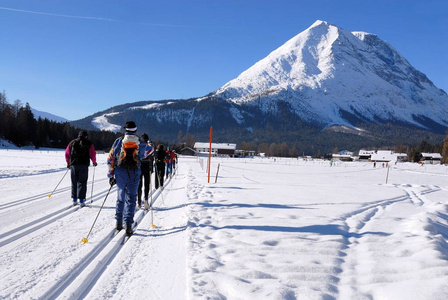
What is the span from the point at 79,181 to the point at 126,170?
9.65ft

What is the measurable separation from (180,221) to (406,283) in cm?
421

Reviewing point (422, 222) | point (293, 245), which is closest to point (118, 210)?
point (293, 245)

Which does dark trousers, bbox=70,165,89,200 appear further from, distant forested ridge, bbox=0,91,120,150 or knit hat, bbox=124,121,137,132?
distant forested ridge, bbox=0,91,120,150

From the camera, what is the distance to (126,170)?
5.43 m

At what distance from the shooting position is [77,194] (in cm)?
760

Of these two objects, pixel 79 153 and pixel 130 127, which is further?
pixel 79 153

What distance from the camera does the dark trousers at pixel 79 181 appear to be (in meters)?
7.52

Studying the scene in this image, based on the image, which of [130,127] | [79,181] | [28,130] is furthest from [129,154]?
[28,130]

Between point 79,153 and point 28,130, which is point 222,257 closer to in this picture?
point 79,153

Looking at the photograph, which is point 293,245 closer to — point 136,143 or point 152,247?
point 152,247

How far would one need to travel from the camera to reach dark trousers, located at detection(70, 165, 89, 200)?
7516 millimetres

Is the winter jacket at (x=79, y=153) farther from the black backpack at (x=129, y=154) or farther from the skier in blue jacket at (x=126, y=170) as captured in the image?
the black backpack at (x=129, y=154)

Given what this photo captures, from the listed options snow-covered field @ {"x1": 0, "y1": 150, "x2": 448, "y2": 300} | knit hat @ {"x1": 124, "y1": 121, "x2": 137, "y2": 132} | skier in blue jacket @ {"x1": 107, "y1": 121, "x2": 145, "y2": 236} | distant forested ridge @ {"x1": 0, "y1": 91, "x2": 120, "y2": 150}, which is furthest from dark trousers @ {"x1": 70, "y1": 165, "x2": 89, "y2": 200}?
distant forested ridge @ {"x1": 0, "y1": 91, "x2": 120, "y2": 150}

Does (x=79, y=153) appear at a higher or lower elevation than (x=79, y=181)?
higher
